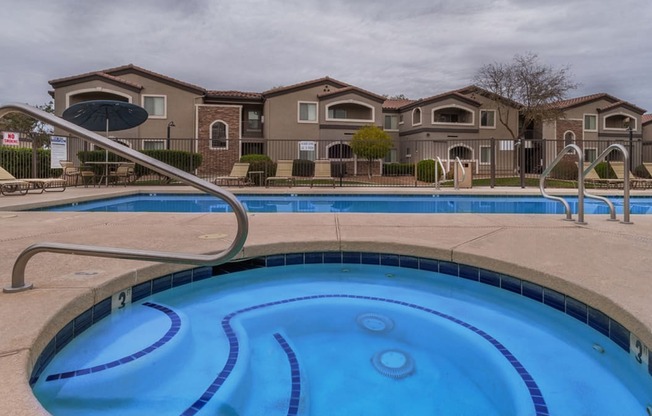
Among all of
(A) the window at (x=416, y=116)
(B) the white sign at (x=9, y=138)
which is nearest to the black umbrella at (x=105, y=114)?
(B) the white sign at (x=9, y=138)

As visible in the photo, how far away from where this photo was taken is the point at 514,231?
4.70m

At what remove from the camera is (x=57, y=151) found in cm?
1208

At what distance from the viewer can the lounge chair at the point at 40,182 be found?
9977mm

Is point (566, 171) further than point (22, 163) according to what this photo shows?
Yes

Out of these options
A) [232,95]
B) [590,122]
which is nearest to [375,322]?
[232,95]

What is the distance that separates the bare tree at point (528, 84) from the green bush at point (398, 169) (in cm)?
758

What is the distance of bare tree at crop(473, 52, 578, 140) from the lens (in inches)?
1073

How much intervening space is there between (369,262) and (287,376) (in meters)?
2.02

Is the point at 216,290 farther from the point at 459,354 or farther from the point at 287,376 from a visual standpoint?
the point at 459,354

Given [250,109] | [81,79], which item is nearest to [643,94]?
[250,109]

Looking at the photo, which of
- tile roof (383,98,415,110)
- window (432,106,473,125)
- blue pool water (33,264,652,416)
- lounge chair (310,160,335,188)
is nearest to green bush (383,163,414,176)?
window (432,106,473,125)

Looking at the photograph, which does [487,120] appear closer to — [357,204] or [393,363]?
[357,204]

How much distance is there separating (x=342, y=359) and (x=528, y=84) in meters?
30.1

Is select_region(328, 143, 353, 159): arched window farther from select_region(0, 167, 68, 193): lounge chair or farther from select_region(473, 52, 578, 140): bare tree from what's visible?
select_region(0, 167, 68, 193): lounge chair
